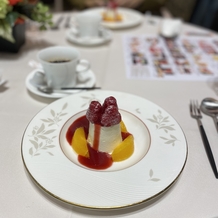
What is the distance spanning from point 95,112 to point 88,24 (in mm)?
789

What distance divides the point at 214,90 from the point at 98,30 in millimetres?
664

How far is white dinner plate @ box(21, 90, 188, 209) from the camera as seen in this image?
1.76 feet

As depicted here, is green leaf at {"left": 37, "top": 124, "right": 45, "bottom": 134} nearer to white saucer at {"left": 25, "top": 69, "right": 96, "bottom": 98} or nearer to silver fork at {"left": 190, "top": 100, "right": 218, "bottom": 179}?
white saucer at {"left": 25, "top": 69, "right": 96, "bottom": 98}

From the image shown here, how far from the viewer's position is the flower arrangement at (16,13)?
1.00 meters

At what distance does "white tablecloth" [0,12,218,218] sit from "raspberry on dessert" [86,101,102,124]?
8.0 inches

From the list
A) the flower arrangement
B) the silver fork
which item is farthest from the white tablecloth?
the flower arrangement

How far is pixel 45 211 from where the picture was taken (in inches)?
21.5

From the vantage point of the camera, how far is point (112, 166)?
0.64 metres

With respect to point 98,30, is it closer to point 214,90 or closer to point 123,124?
point 214,90

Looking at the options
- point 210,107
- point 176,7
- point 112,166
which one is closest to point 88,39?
point 210,107

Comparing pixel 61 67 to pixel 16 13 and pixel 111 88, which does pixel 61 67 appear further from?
pixel 16 13

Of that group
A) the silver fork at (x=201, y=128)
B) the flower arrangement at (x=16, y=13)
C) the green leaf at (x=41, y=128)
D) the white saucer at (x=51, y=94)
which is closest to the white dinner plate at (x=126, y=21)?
the flower arrangement at (x=16, y=13)

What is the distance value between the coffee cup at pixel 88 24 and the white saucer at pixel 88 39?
2cm

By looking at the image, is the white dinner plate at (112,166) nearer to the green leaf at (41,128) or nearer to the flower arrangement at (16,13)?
the green leaf at (41,128)
